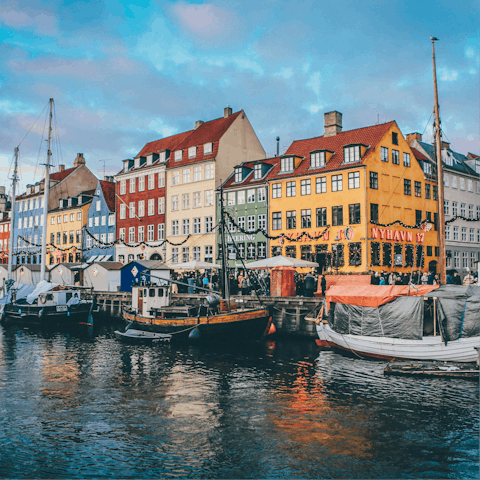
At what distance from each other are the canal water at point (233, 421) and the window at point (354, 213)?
22.1 m

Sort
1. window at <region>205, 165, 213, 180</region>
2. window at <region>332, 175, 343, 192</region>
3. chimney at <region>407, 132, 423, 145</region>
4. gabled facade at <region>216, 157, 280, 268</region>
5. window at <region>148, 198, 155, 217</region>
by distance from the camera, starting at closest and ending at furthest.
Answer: window at <region>332, 175, 343, 192</region>
gabled facade at <region>216, 157, 280, 268</region>
chimney at <region>407, 132, 423, 145</region>
window at <region>205, 165, 213, 180</region>
window at <region>148, 198, 155, 217</region>

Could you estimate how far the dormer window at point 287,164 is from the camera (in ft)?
167

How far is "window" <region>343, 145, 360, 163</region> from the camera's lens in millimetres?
45694

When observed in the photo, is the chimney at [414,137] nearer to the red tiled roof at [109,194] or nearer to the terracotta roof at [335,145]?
the terracotta roof at [335,145]

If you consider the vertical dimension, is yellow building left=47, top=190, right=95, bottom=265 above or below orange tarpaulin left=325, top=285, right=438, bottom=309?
above

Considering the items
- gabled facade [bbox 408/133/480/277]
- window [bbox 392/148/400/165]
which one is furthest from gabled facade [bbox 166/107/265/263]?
gabled facade [bbox 408/133/480/277]

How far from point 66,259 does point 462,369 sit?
63.2 meters

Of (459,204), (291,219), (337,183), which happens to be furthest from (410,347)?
(459,204)

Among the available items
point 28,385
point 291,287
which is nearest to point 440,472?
point 28,385

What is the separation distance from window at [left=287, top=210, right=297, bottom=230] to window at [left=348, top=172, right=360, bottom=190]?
6195mm

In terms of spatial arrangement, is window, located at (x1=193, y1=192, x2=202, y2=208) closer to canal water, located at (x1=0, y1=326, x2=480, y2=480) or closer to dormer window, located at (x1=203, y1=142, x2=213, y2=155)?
dormer window, located at (x1=203, y1=142, x2=213, y2=155)

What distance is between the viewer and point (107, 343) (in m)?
31.3

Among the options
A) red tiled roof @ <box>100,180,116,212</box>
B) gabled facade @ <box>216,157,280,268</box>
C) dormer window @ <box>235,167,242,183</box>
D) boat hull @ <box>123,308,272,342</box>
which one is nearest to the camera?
boat hull @ <box>123,308,272,342</box>

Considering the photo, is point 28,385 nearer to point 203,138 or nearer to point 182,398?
point 182,398
